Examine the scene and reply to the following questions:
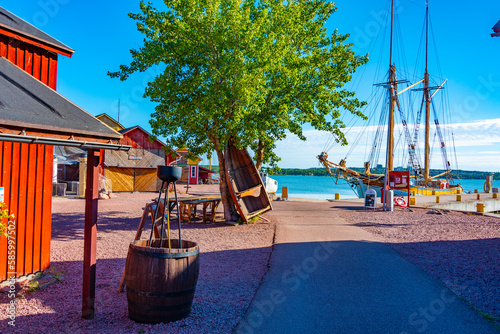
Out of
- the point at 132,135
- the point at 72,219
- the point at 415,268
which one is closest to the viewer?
the point at 415,268

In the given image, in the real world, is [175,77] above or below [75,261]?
above

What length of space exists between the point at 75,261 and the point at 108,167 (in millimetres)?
24305

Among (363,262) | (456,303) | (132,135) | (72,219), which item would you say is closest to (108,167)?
(132,135)

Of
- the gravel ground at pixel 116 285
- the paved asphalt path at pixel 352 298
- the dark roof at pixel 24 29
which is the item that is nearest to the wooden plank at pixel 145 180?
the gravel ground at pixel 116 285

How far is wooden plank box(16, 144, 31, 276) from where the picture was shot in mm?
5953

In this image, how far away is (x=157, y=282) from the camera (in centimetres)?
453

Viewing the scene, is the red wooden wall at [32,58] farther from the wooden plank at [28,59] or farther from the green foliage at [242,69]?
the green foliage at [242,69]

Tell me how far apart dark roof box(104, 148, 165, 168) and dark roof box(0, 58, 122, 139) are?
84.4 feet

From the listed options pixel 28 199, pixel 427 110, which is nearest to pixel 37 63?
pixel 28 199

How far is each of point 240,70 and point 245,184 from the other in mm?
4642

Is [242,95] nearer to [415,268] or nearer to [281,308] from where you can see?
[415,268]

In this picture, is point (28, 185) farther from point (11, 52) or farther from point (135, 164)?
point (135, 164)

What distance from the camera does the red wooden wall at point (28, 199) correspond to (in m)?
5.79

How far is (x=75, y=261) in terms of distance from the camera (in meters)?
7.84
